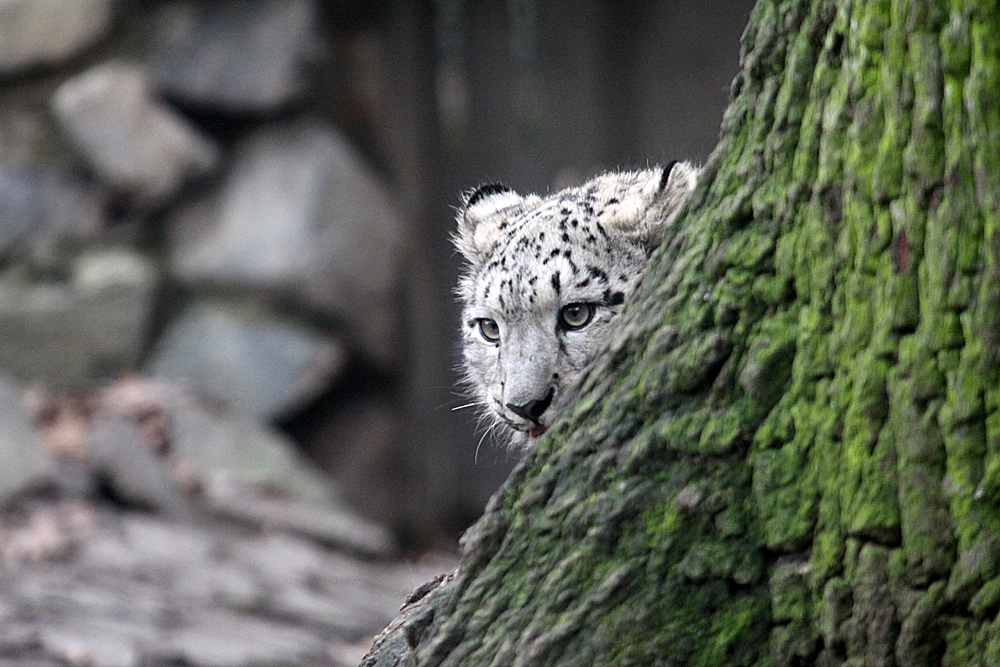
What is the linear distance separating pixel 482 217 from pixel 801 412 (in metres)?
2.55

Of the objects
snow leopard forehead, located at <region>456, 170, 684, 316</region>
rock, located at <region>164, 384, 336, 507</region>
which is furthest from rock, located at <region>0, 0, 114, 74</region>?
snow leopard forehead, located at <region>456, 170, 684, 316</region>

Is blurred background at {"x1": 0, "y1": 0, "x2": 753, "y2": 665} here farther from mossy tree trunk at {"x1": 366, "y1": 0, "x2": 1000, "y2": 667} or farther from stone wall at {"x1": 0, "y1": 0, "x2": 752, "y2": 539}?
mossy tree trunk at {"x1": 366, "y1": 0, "x2": 1000, "y2": 667}

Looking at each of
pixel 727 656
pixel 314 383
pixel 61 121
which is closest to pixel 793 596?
pixel 727 656

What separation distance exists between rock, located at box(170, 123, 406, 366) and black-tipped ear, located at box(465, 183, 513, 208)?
13.7ft

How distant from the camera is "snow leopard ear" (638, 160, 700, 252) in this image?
3.81 metres

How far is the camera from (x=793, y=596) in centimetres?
223

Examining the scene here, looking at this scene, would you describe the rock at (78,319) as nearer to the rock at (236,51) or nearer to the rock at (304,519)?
the rock at (236,51)

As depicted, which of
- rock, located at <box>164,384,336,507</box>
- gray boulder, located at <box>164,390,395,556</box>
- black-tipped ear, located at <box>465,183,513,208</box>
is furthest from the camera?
rock, located at <box>164,384,336,507</box>

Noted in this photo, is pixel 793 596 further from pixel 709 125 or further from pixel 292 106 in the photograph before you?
pixel 292 106

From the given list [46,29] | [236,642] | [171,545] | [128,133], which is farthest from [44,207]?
[236,642]

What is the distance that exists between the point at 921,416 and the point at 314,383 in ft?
24.3

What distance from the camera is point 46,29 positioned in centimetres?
870

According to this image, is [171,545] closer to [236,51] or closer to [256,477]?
[256,477]

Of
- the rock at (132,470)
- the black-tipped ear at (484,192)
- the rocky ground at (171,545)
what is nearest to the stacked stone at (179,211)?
the rocky ground at (171,545)
